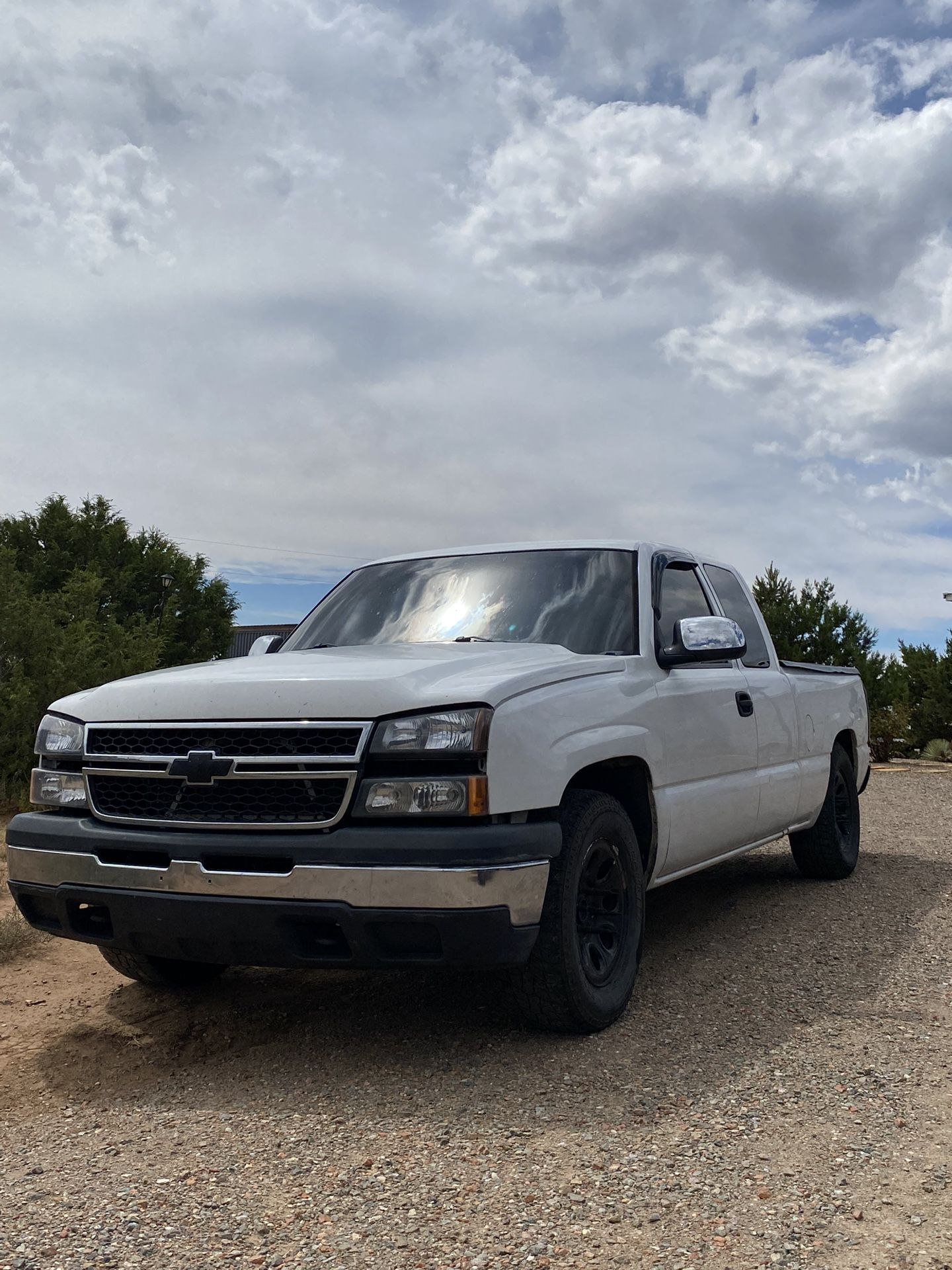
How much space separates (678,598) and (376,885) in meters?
2.54

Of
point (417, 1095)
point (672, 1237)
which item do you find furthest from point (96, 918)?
point (672, 1237)

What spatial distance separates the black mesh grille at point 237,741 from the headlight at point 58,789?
6.2 inches

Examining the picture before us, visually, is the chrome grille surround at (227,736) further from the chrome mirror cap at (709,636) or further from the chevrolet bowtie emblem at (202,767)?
the chrome mirror cap at (709,636)

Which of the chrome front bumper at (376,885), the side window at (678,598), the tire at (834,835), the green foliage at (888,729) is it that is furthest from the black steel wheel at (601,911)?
the green foliage at (888,729)

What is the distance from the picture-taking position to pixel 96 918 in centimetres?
413

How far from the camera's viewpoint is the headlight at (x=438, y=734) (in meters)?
3.67

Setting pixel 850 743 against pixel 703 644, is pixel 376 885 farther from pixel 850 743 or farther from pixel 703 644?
pixel 850 743

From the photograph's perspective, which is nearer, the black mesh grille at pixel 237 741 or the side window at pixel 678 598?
the black mesh grille at pixel 237 741

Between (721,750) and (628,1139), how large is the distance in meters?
2.37

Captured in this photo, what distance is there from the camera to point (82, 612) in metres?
15.6

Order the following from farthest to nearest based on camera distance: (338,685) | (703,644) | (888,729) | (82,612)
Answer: (888,729), (82,612), (703,644), (338,685)

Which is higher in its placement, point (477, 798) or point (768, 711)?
point (768, 711)

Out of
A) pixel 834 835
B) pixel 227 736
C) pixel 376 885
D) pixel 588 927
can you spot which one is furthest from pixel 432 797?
pixel 834 835

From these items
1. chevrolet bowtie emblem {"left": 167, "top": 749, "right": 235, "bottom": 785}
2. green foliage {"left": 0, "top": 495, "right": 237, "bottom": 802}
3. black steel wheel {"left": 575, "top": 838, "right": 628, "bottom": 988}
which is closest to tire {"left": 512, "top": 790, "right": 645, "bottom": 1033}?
black steel wheel {"left": 575, "top": 838, "right": 628, "bottom": 988}
